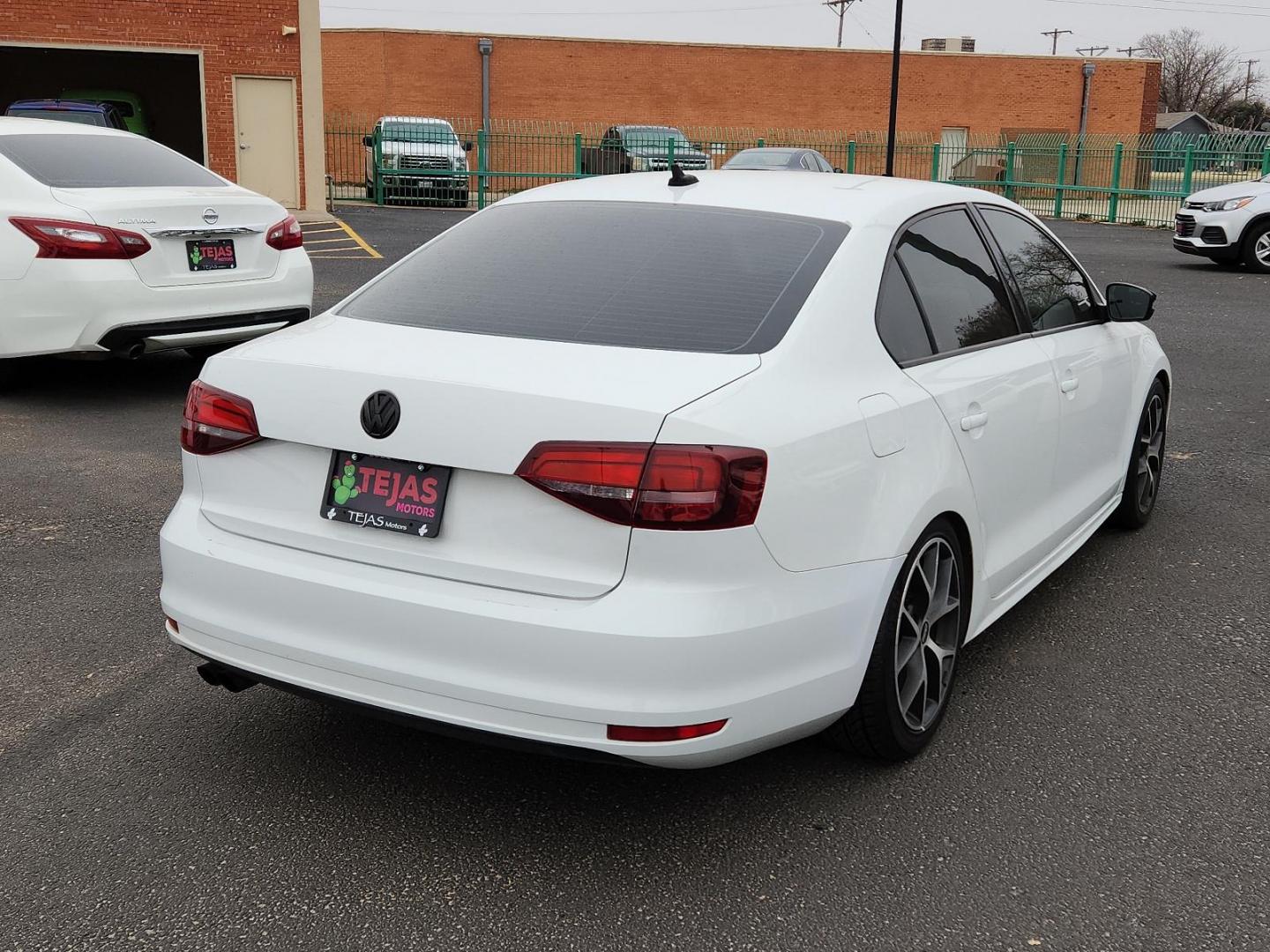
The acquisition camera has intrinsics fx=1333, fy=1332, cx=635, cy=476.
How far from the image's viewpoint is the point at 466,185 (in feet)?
93.6

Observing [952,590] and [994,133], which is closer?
[952,590]

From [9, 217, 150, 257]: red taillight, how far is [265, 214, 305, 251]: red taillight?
0.92 meters

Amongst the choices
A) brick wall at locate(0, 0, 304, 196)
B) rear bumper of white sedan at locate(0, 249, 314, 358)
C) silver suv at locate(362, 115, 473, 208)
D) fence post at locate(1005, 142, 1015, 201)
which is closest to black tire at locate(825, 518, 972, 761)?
rear bumper of white sedan at locate(0, 249, 314, 358)

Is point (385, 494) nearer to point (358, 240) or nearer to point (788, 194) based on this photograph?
point (788, 194)

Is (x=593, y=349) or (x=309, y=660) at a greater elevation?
(x=593, y=349)

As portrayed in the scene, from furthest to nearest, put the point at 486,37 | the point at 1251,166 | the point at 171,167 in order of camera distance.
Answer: the point at 486,37 < the point at 1251,166 < the point at 171,167

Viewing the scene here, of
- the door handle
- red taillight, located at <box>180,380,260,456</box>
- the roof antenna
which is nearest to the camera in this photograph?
red taillight, located at <box>180,380,260,456</box>

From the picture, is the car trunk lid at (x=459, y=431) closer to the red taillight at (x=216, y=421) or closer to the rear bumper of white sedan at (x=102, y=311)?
the red taillight at (x=216, y=421)

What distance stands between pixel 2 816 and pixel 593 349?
1805 millimetres

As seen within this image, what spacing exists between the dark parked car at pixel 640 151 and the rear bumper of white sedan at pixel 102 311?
77.0 feet

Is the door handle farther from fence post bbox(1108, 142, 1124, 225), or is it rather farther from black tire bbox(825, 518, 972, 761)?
fence post bbox(1108, 142, 1124, 225)

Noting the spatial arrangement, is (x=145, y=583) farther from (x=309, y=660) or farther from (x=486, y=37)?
(x=486, y=37)

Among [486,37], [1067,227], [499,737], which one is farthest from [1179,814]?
[486,37]

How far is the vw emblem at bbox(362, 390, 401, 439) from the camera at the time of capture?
2.88 meters
